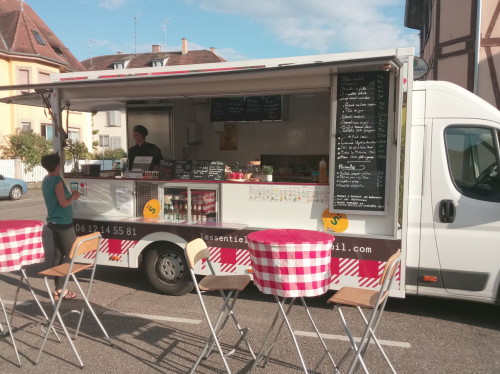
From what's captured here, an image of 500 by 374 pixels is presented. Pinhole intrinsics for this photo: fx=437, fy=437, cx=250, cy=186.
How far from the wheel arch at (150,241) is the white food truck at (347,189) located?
0.5 inches

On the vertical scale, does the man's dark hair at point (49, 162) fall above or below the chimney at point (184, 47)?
below

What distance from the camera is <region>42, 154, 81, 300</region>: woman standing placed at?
196 inches

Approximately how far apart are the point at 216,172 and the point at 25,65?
2482 cm

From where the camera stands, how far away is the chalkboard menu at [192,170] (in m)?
5.43

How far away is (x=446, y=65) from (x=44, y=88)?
1045 cm

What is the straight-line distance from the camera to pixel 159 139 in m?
8.37

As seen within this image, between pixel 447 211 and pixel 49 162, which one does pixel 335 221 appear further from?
pixel 49 162

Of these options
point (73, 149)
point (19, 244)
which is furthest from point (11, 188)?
point (19, 244)

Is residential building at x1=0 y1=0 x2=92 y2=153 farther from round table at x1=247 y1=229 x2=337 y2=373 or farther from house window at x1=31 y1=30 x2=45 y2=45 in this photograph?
round table at x1=247 y1=229 x2=337 y2=373

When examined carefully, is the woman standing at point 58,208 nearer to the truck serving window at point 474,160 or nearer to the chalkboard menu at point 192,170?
the chalkboard menu at point 192,170

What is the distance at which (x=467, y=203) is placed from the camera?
14.1ft

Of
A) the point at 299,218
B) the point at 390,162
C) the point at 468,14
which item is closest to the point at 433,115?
the point at 390,162

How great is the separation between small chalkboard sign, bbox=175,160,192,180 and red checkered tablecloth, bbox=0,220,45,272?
1869mm

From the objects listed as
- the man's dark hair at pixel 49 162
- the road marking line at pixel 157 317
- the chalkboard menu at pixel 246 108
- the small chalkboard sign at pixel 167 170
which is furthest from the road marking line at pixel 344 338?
the chalkboard menu at pixel 246 108
